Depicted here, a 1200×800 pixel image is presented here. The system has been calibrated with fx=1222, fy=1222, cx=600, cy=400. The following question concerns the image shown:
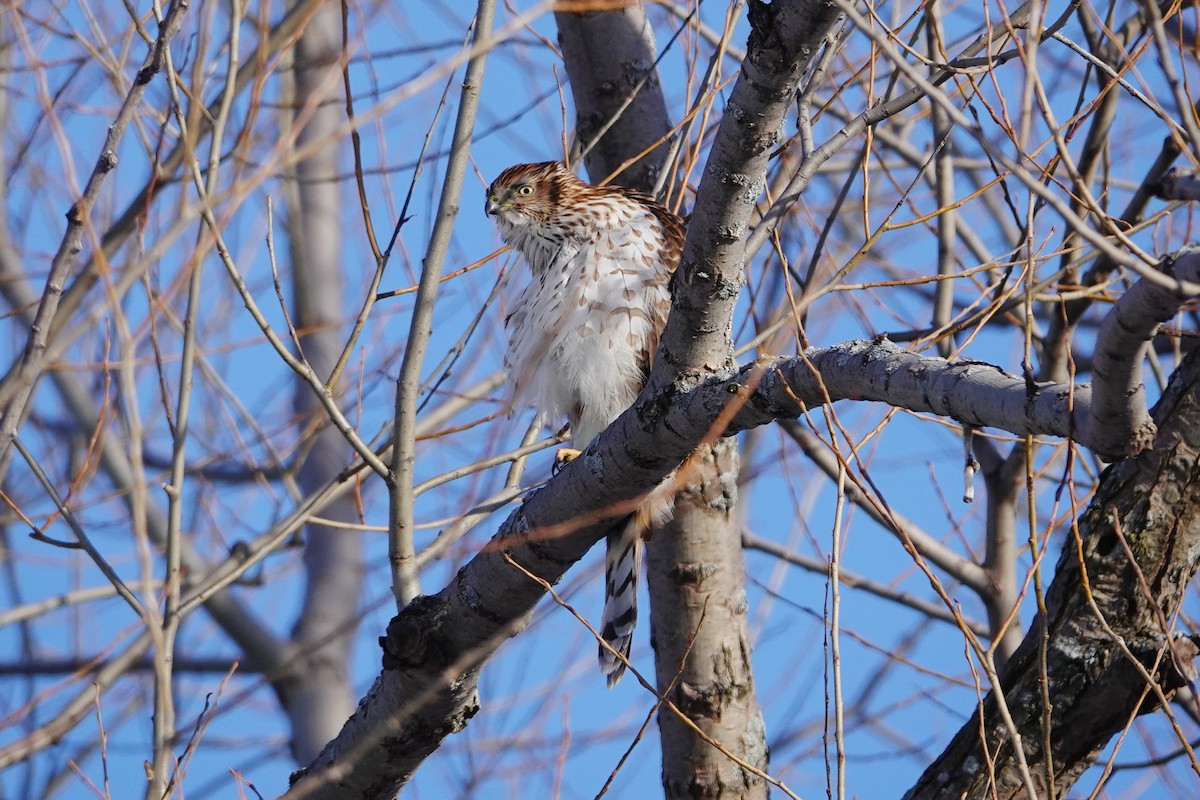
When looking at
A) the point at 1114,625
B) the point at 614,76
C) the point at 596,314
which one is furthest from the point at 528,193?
the point at 1114,625

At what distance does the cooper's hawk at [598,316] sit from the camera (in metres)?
3.51

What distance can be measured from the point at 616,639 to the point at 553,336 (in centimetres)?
97

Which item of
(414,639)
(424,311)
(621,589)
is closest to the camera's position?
(424,311)

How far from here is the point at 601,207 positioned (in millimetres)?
3711

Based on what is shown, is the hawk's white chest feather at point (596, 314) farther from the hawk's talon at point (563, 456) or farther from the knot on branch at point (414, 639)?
the knot on branch at point (414, 639)

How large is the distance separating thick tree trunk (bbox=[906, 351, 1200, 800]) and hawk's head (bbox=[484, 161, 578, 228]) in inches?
78.2

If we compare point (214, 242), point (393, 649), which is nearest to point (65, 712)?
point (393, 649)

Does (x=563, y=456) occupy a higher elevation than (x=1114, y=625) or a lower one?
higher

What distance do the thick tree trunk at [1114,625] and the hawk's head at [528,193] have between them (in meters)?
1.99

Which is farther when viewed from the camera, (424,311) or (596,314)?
(596,314)

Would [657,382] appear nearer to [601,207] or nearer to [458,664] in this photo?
[458,664]

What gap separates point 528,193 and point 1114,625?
2305mm

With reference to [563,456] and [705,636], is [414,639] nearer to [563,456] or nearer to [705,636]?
[705,636]

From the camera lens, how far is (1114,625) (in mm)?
2506
